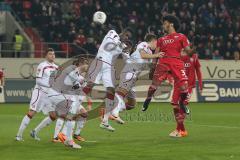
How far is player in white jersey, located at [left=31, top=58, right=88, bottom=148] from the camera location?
45.3 feet

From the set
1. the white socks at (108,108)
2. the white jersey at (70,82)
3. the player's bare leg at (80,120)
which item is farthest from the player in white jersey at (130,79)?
the player's bare leg at (80,120)

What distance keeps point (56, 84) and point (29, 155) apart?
359 cm

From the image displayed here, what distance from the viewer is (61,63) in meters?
33.0

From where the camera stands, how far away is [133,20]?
118 feet

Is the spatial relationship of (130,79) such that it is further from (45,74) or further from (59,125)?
(59,125)

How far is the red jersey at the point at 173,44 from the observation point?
15.2 m

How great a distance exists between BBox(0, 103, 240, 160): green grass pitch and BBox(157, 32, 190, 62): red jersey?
81.5 inches

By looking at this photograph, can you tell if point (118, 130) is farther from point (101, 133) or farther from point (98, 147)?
point (98, 147)

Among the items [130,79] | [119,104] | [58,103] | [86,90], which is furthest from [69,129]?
[130,79]

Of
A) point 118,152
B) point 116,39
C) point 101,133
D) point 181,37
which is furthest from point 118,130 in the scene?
point 118,152

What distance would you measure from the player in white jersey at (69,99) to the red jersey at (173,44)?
2.02 metres

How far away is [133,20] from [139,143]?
22.3 m

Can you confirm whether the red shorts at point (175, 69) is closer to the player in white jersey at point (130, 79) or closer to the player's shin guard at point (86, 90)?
the player's shin guard at point (86, 90)

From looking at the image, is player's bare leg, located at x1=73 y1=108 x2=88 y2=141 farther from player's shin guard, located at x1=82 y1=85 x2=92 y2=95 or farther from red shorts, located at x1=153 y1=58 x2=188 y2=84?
player's shin guard, located at x1=82 y1=85 x2=92 y2=95
